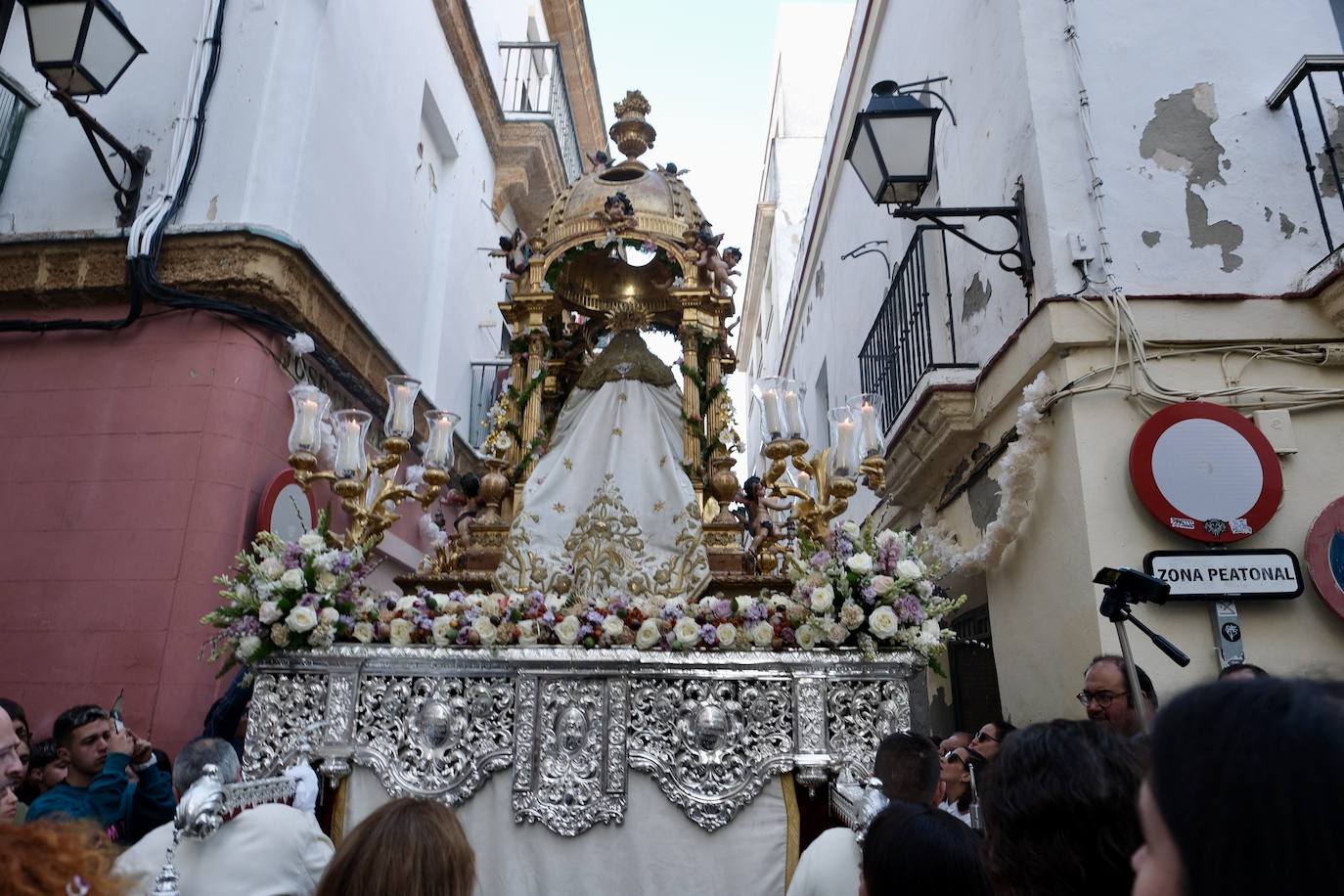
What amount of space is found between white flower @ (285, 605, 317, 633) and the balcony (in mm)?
8525


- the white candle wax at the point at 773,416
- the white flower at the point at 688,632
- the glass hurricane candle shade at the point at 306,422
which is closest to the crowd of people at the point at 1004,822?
the white flower at the point at 688,632

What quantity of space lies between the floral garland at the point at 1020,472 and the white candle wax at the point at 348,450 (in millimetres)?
2859

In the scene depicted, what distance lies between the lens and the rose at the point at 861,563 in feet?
11.3

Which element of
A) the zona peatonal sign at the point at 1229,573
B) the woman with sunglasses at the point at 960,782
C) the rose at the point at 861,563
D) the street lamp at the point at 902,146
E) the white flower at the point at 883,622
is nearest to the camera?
the white flower at the point at 883,622

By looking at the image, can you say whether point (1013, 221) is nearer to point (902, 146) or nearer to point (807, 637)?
point (902, 146)

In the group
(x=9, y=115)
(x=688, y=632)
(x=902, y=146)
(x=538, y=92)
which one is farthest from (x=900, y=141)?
(x=538, y=92)

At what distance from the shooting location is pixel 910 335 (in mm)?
6980

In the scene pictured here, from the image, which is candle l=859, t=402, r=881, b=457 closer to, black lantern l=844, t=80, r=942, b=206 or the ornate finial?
black lantern l=844, t=80, r=942, b=206

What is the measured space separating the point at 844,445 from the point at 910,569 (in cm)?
69

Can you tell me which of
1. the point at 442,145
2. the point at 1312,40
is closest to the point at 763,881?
the point at 1312,40

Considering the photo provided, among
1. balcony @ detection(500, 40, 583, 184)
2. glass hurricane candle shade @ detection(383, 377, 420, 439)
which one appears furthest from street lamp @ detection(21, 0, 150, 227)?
balcony @ detection(500, 40, 583, 184)

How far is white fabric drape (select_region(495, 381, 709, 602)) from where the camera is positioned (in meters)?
4.19

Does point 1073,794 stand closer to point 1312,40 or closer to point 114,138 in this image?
point 1312,40

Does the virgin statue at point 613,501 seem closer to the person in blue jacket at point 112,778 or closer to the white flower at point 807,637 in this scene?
the white flower at point 807,637
